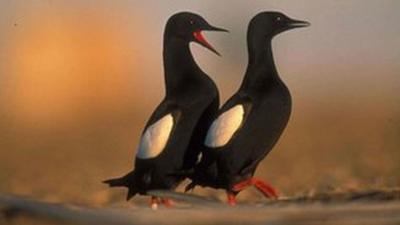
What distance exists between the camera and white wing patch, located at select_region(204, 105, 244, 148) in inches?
106

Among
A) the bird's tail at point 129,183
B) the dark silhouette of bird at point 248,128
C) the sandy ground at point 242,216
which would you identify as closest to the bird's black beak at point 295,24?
the dark silhouette of bird at point 248,128

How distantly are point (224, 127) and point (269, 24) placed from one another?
30 centimetres

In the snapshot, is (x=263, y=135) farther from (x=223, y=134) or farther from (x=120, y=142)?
(x=120, y=142)

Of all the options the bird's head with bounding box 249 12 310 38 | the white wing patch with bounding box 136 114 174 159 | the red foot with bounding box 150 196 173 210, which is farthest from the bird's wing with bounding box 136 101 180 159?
the bird's head with bounding box 249 12 310 38

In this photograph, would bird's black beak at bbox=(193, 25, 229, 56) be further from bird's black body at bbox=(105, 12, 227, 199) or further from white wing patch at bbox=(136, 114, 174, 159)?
white wing patch at bbox=(136, 114, 174, 159)

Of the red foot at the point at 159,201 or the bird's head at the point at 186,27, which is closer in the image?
the red foot at the point at 159,201

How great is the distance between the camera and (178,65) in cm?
276

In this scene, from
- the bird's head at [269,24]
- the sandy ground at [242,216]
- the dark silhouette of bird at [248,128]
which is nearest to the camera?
the sandy ground at [242,216]

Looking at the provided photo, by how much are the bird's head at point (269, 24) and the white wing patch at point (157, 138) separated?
0.31m

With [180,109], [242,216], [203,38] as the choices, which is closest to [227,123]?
[180,109]

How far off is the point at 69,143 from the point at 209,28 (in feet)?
4.93

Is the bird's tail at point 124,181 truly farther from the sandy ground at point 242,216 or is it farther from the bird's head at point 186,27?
the sandy ground at point 242,216

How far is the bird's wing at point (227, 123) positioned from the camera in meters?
2.69

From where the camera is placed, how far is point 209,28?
2.81 m
